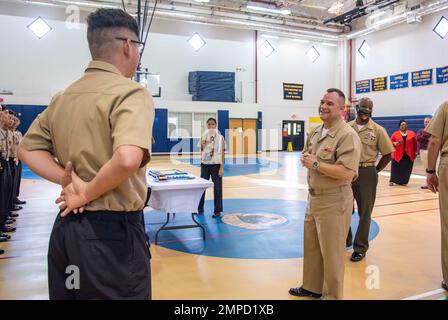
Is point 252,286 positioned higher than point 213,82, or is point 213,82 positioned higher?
point 213,82

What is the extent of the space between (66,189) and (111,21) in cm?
69

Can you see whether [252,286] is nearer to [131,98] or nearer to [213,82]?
[131,98]

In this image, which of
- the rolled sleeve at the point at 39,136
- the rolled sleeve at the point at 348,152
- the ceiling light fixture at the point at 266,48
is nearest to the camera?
the rolled sleeve at the point at 39,136

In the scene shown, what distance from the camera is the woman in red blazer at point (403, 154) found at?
9445 millimetres

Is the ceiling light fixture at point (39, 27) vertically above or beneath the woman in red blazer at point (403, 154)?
above

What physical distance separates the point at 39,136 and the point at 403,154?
9709 millimetres

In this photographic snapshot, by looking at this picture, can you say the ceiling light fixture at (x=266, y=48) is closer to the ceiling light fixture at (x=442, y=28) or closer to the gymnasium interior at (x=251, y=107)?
the gymnasium interior at (x=251, y=107)

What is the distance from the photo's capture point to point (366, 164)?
13.8ft

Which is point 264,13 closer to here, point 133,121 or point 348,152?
point 348,152

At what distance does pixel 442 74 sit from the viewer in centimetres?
1622

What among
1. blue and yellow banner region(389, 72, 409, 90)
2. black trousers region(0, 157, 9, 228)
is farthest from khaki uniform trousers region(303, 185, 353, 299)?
blue and yellow banner region(389, 72, 409, 90)

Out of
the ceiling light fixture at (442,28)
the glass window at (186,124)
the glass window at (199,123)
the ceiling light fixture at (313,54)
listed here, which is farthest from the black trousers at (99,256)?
the ceiling light fixture at (313,54)

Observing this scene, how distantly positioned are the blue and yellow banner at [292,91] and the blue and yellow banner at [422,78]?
6538mm
